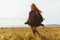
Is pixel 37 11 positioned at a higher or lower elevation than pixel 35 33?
higher

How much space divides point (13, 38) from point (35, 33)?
116 inches

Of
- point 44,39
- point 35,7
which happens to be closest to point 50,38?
point 44,39

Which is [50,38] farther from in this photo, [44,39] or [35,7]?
[35,7]

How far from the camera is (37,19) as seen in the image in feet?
64.1

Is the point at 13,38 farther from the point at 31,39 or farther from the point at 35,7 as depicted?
the point at 35,7

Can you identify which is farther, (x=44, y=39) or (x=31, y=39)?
(x=44, y=39)

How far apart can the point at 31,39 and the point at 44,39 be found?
1.48 meters

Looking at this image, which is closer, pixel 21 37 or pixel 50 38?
pixel 21 37

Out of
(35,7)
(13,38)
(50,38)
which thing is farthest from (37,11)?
(13,38)

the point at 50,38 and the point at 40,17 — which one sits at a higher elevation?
the point at 40,17

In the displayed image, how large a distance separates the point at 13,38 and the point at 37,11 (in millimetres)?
3286

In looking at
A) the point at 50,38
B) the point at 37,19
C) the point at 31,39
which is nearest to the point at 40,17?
the point at 37,19

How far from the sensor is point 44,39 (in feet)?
61.0

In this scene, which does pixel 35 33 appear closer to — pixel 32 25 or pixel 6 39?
pixel 32 25
